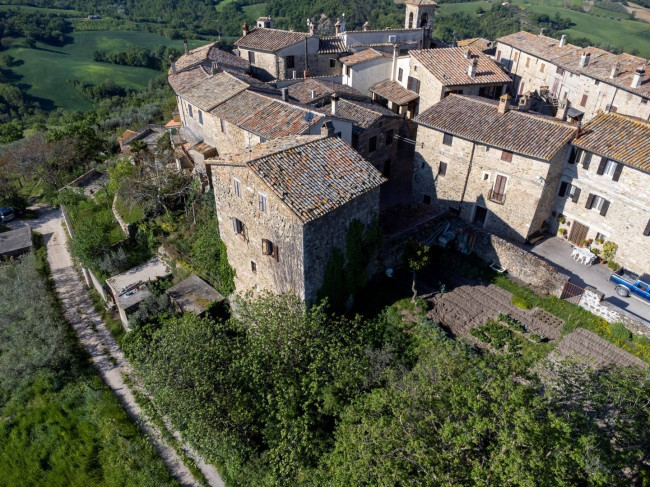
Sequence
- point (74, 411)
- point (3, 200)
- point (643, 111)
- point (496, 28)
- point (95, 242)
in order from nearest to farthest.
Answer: point (74, 411) < point (95, 242) < point (643, 111) < point (3, 200) < point (496, 28)

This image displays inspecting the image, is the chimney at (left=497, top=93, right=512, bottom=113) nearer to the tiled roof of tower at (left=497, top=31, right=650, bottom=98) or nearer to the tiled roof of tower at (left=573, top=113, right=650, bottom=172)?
the tiled roof of tower at (left=573, top=113, right=650, bottom=172)

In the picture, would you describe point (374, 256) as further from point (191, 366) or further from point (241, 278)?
point (191, 366)

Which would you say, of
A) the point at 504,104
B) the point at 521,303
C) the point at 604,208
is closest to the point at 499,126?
the point at 504,104

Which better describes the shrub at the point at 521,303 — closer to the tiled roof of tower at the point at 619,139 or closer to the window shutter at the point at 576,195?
the window shutter at the point at 576,195

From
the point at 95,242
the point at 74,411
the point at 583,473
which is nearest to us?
the point at 583,473

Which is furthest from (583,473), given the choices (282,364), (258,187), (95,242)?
(95,242)

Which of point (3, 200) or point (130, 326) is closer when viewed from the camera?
point (130, 326)

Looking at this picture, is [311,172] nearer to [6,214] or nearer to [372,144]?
[372,144]
